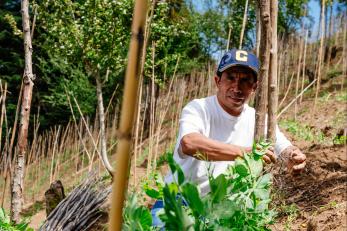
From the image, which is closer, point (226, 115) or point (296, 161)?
point (296, 161)

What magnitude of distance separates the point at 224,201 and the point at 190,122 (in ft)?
3.49

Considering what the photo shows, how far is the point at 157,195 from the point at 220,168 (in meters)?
0.97

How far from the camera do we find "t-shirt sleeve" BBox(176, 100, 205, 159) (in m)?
1.61

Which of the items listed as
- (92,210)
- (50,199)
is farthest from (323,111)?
(92,210)

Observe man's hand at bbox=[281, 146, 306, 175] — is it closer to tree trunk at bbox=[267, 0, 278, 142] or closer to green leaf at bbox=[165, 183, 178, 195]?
tree trunk at bbox=[267, 0, 278, 142]

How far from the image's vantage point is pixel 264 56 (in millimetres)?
1524

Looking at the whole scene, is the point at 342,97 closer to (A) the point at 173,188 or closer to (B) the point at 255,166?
(B) the point at 255,166

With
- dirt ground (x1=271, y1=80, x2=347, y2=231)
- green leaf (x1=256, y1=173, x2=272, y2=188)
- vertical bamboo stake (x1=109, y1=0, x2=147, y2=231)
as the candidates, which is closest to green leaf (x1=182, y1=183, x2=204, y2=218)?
vertical bamboo stake (x1=109, y1=0, x2=147, y2=231)

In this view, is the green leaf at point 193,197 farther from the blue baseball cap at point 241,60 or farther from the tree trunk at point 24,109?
the tree trunk at point 24,109

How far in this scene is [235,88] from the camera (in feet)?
5.72

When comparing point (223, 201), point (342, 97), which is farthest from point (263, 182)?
point (342, 97)

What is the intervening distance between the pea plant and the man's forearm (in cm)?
50

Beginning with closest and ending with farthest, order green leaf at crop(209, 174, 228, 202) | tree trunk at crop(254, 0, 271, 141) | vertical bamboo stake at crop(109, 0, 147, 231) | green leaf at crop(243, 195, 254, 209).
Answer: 1. vertical bamboo stake at crop(109, 0, 147, 231)
2. green leaf at crop(209, 174, 228, 202)
3. green leaf at crop(243, 195, 254, 209)
4. tree trunk at crop(254, 0, 271, 141)

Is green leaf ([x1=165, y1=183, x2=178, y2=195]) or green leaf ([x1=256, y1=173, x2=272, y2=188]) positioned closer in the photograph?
green leaf ([x1=165, y1=183, x2=178, y2=195])
